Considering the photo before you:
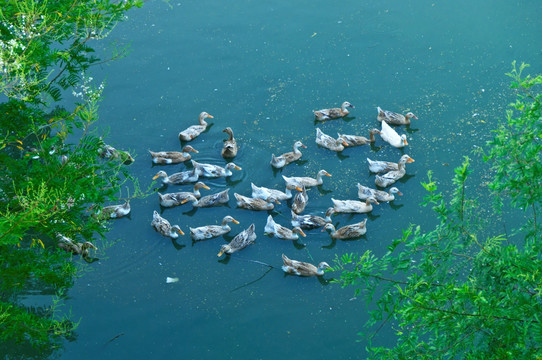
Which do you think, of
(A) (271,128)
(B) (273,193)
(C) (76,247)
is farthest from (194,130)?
(C) (76,247)

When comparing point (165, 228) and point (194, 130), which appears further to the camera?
point (194, 130)

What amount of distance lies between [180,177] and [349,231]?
139 inches

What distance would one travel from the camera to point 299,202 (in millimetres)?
12820

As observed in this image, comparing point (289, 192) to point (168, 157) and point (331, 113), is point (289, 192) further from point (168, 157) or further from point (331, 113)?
point (168, 157)

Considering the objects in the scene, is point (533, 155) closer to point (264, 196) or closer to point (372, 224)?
point (372, 224)

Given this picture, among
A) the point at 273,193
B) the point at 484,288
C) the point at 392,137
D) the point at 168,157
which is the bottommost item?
the point at 273,193

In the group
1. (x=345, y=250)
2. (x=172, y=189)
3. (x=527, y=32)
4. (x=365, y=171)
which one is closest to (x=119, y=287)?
(x=172, y=189)

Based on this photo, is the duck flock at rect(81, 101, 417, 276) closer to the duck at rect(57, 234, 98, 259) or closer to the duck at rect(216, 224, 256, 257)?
the duck at rect(216, 224, 256, 257)

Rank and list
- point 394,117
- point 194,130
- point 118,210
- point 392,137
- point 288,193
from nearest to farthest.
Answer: point 118,210 < point 288,193 < point 392,137 < point 394,117 < point 194,130

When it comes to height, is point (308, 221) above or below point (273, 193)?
below

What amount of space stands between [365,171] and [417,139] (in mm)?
1379

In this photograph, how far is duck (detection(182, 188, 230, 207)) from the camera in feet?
42.8

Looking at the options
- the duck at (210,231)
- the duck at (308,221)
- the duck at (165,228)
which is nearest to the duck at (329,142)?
the duck at (308,221)

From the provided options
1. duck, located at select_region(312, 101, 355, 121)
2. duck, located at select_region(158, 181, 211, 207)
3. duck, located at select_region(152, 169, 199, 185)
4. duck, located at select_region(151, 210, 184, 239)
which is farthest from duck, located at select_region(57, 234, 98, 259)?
duck, located at select_region(312, 101, 355, 121)
